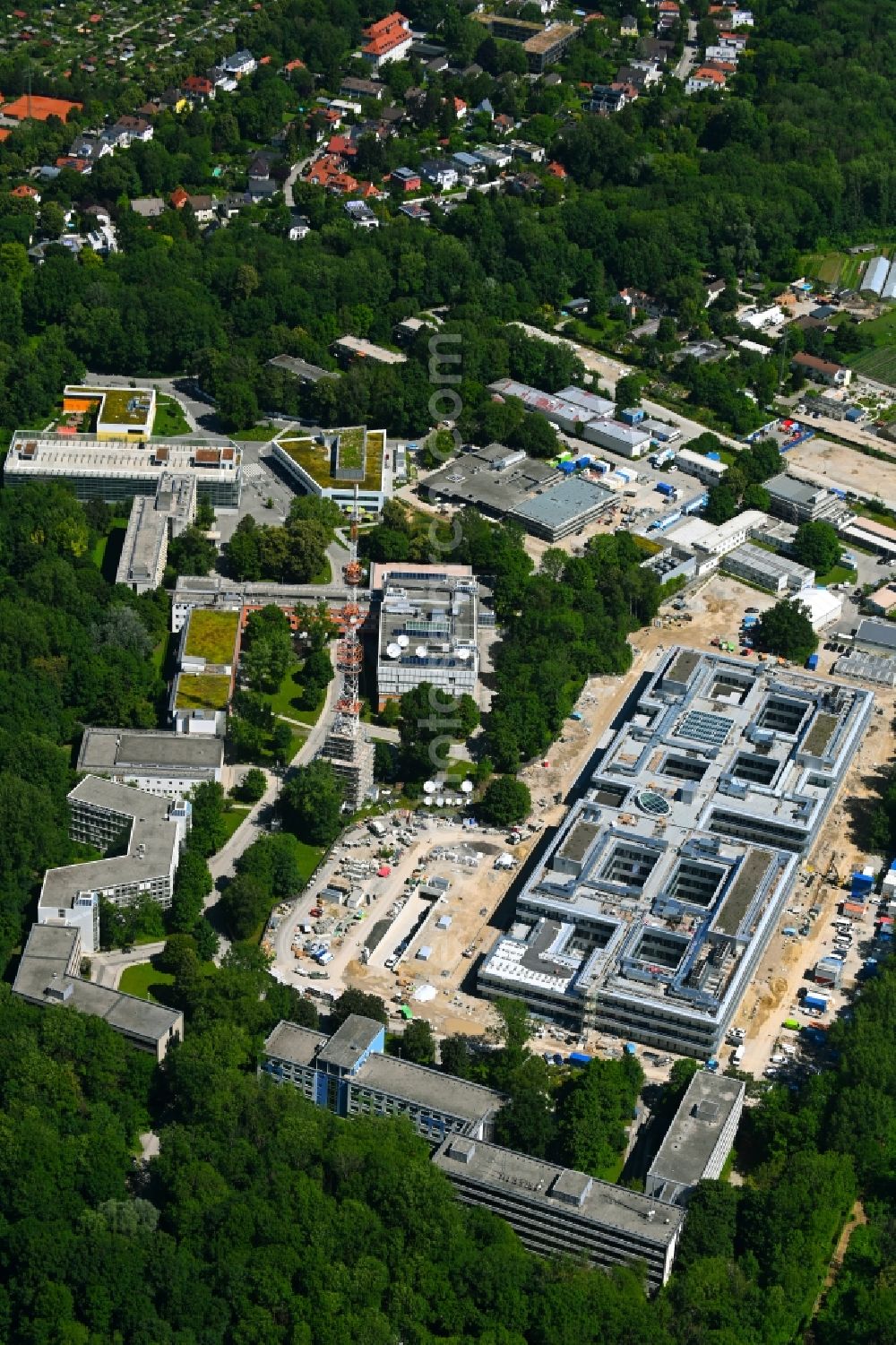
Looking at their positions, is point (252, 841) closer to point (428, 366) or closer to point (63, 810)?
point (63, 810)

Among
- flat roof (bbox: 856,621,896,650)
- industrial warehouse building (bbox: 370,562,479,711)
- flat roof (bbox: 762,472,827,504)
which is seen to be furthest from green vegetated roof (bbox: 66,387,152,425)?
flat roof (bbox: 856,621,896,650)

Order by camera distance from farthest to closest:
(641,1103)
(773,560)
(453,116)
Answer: (453,116) → (773,560) → (641,1103)

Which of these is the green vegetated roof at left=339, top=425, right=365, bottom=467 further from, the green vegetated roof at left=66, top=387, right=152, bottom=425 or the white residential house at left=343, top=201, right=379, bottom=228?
the white residential house at left=343, top=201, right=379, bottom=228

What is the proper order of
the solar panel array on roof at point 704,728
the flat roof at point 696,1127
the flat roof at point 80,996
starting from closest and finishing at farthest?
the flat roof at point 696,1127, the flat roof at point 80,996, the solar panel array on roof at point 704,728

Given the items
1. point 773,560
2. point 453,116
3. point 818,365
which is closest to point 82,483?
point 773,560

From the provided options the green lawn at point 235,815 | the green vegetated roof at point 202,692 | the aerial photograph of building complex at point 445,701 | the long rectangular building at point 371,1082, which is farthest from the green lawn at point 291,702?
the long rectangular building at point 371,1082

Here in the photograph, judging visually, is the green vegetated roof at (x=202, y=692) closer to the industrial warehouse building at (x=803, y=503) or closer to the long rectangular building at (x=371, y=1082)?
the long rectangular building at (x=371, y=1082)
